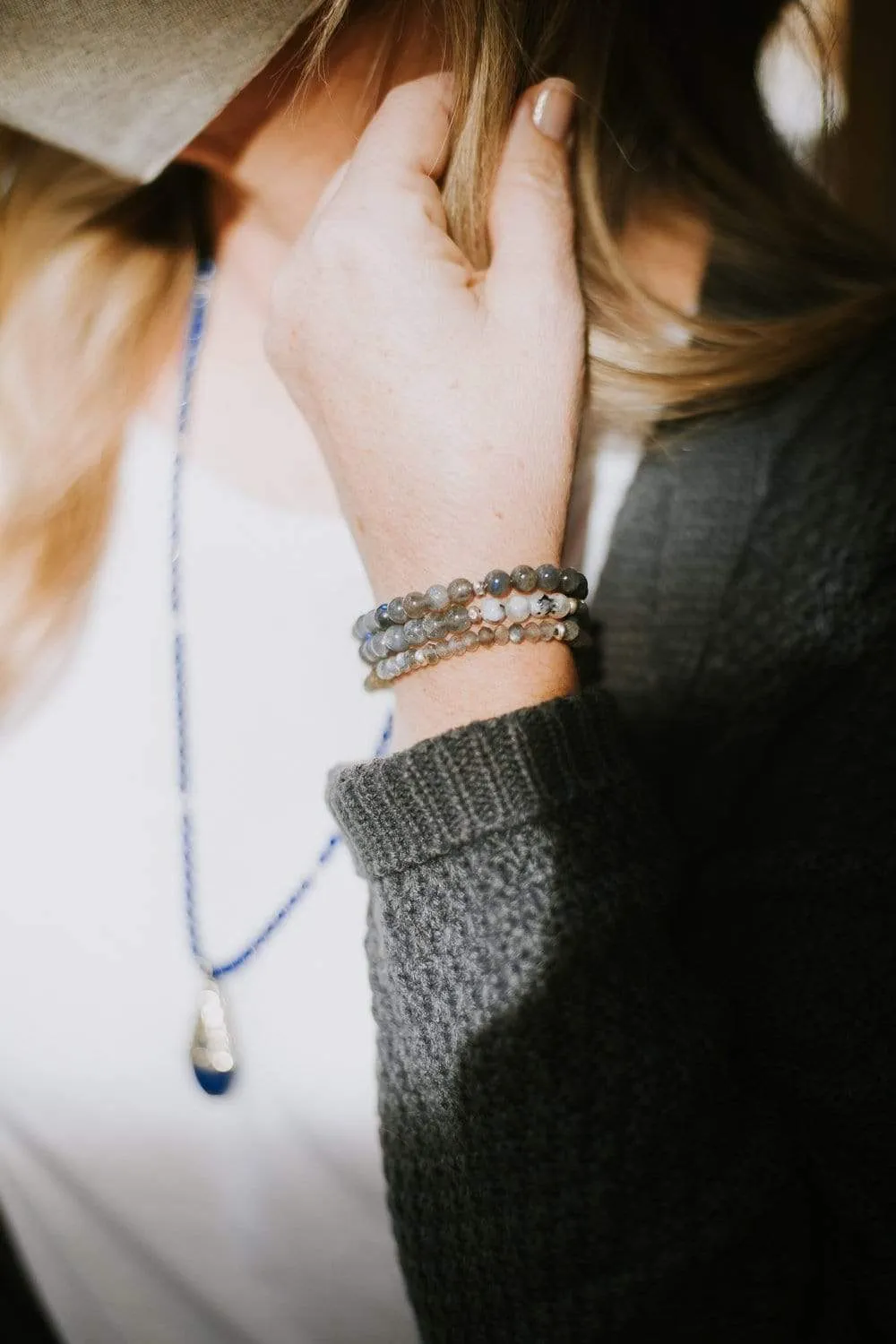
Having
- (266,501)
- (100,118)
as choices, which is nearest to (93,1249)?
(266,501)

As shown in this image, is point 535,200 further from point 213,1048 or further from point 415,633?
point 213,1048

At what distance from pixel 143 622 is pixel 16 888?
0.23 metres

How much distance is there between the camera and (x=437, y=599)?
57 centimetres

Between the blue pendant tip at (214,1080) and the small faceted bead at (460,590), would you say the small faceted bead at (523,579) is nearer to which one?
the small faceted bead at (460,590)

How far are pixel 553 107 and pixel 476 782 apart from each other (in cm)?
49

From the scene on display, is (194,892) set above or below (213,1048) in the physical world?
above

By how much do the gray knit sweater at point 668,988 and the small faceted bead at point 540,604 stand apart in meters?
0.06

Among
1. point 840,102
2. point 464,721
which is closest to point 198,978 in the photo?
point 464,721

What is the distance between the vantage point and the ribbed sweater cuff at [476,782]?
53cm

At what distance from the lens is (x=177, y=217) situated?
85 centimetres

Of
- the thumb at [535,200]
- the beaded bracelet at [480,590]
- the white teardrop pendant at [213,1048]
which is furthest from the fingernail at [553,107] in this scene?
the white teardrop pendant at [213,1048]

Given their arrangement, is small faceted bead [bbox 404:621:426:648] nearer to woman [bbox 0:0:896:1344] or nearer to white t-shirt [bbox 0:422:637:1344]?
woman [bbox 0:0:896:1344]

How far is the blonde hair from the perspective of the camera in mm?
639

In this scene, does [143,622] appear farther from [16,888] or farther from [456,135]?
[456,135]
